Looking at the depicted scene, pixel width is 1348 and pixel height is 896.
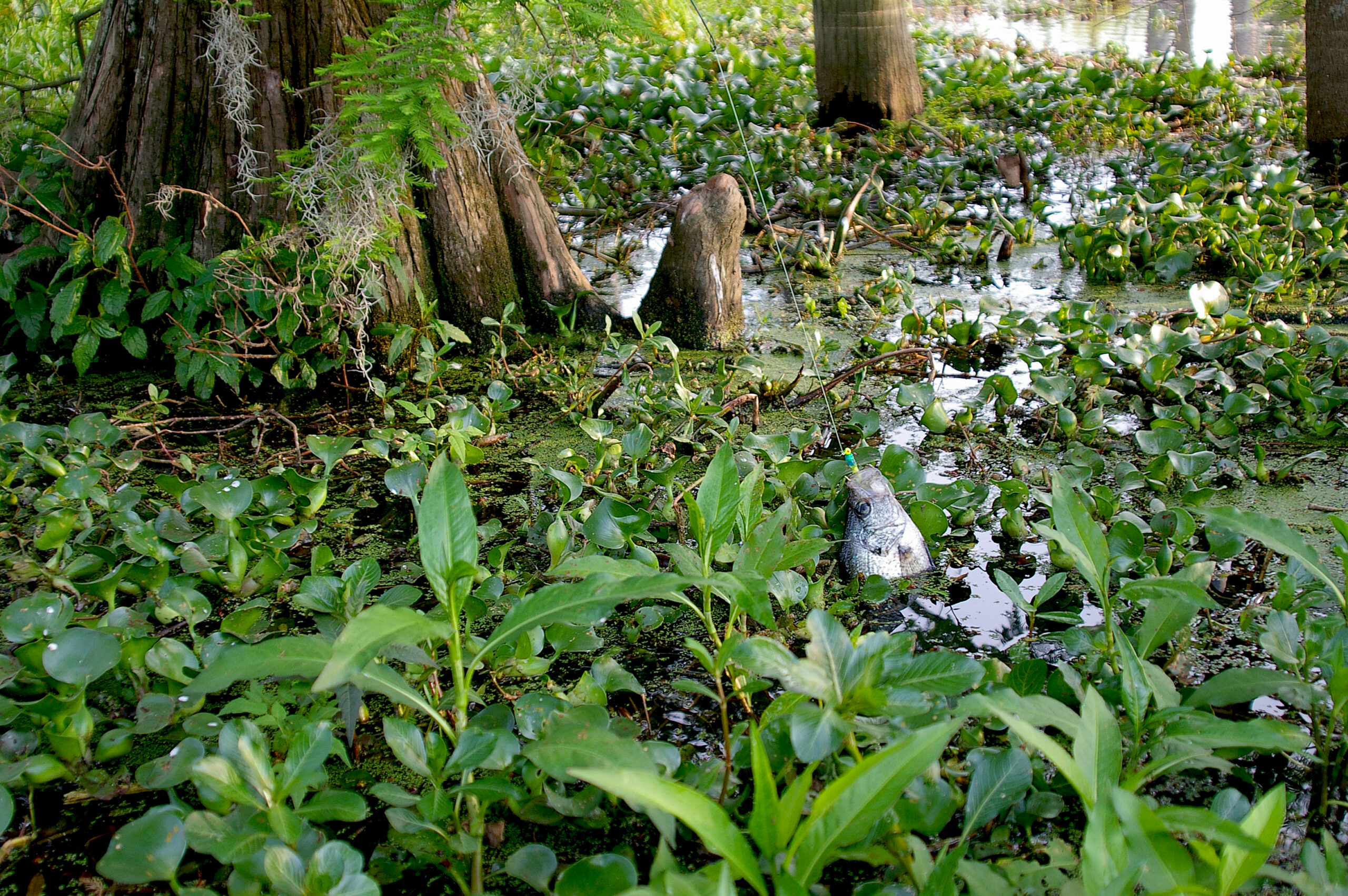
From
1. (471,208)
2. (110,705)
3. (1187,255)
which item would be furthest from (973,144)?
(110,705)

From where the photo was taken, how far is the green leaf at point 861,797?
3.38 feet

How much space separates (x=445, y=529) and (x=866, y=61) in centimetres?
561

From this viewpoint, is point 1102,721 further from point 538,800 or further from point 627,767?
point 538,800

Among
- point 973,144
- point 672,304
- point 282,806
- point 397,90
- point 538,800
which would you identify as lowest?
point 538,800

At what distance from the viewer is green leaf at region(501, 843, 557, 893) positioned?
1244mm

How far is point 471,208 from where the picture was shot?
10.9ft

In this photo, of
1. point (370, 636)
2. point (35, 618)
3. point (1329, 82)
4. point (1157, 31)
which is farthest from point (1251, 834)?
point (1157, 31)

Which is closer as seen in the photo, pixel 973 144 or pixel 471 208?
pixel 471 208

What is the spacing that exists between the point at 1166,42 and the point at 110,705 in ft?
38.5

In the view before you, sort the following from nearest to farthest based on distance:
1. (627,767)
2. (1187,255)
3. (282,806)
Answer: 1. (627,767)
2. (282,806)
3. (1187,255)

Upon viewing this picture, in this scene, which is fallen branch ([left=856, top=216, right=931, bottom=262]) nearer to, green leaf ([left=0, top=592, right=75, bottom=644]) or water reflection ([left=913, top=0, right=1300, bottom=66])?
green leaf ([left=0, top=592, right=75, bottom=644])

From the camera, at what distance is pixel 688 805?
1.01 m

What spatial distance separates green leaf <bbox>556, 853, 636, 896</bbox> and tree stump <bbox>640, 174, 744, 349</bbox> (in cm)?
242

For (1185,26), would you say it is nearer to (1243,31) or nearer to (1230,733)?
(1243,31)
